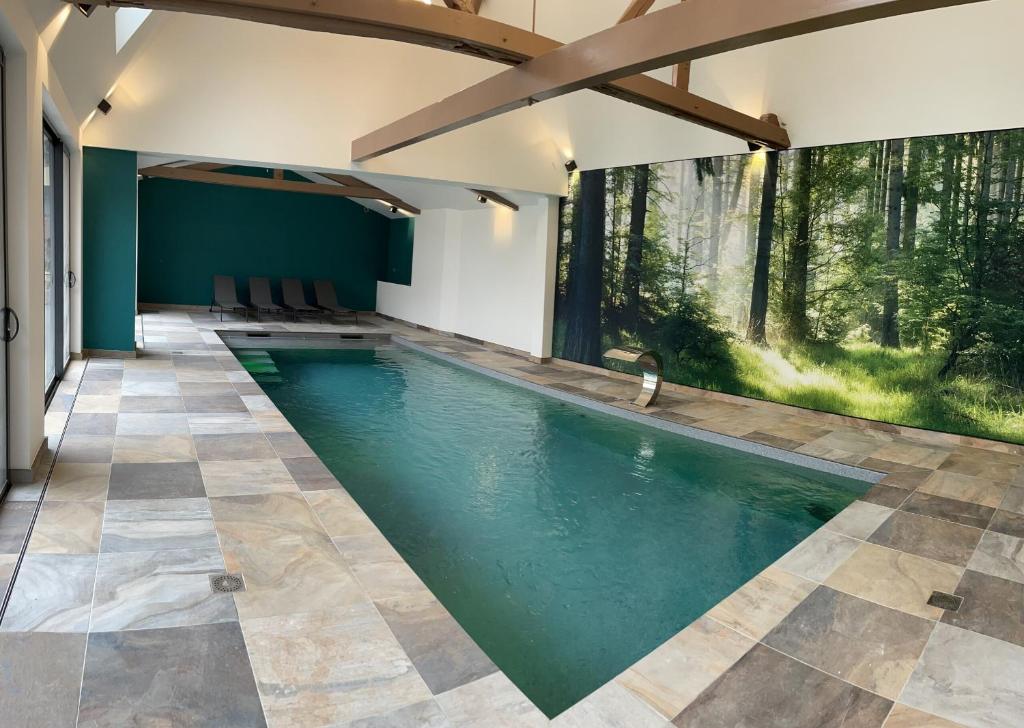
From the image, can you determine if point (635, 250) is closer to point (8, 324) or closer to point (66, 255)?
point (66, 255)

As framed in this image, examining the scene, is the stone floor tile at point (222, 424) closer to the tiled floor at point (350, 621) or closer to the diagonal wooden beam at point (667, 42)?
the tiled floor at point (350, 621)

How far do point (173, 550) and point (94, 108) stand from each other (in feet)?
19.9

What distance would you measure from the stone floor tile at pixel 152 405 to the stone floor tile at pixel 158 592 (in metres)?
3.01

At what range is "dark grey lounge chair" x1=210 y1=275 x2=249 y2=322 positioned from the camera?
14.2 m

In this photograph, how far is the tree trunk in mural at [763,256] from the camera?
8.01 m

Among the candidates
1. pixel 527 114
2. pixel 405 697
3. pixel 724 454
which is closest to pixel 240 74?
pixel 527 114

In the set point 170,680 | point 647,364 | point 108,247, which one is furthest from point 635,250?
point 170,680

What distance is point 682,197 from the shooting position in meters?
9.05

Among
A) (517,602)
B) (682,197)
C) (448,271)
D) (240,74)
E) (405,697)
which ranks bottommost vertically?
(517,602)

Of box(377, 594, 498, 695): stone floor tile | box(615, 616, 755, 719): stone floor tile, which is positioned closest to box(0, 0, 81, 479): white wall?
box(377, 594, 498, 695): stone floor tile

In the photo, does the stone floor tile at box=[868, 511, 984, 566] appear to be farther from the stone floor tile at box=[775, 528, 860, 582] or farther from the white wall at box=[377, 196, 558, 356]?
the white wall at box=[377, 196, 558, 356]

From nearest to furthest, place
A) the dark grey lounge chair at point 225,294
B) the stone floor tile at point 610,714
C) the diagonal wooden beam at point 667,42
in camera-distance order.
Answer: the stone floor tile at point 610,714 < the diagonal wooden beam at point 667,42 < the dark grey lounge chair at point 225,294

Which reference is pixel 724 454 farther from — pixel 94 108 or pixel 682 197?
pixel 94 108

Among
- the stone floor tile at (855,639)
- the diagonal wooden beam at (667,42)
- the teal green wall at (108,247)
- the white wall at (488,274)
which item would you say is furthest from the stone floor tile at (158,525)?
the white wall at (488,274)
